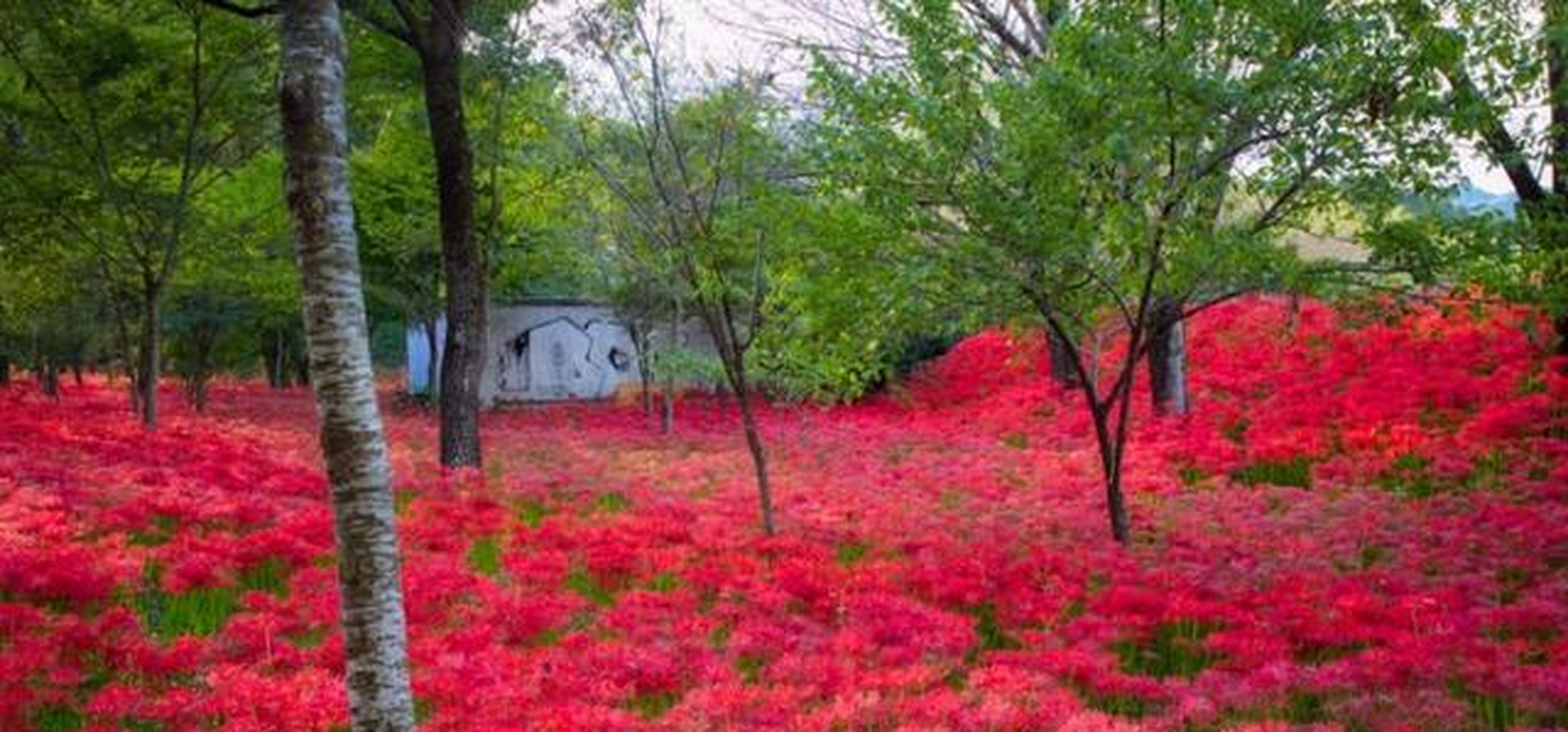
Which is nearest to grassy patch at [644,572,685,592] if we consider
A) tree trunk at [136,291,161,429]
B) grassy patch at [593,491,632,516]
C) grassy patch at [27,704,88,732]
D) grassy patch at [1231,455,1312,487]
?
grassy patch at [593,491,632,516]

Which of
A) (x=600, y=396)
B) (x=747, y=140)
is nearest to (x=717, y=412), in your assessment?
(x=600, y=396)

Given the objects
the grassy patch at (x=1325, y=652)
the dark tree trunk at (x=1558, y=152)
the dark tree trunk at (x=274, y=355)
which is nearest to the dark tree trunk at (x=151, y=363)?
the grassy patch at (x=1325, y=652)

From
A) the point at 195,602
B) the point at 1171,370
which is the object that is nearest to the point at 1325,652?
the point at 195,602

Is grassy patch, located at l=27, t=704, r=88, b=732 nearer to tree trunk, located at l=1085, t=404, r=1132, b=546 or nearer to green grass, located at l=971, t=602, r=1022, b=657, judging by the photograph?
green grass, located at l=971, t=602, r=1022, b=657

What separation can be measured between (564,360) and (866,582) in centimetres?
2949

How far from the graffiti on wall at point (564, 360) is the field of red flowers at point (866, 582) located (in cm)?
1821

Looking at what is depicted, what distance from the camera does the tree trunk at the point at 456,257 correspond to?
13688 millimetres

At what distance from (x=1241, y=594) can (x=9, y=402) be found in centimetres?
2129

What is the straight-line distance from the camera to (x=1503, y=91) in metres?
8.37

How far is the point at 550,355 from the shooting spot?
36406 millimetres

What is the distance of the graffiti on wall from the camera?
3572 cm

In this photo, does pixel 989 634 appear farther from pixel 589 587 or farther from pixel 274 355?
pixel 274 355

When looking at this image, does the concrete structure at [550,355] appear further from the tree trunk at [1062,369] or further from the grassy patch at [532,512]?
the grassy patch at [532,512]

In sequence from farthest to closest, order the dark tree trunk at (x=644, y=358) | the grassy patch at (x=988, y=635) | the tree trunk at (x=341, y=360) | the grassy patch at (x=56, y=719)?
the dark tree trunk at (x=644, y=358) → the grassy patch at (x=988, y=635) → the grassy patch at (x=56, y=719) → the tree trunk at (x=341, y=360)
